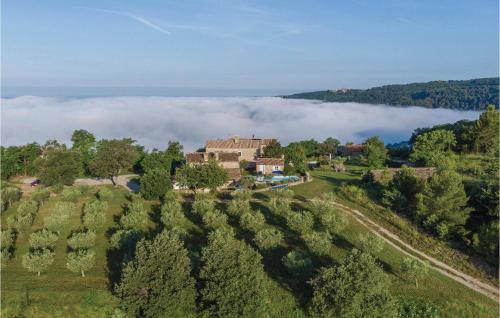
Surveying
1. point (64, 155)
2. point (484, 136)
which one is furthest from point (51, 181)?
point (484, 136)

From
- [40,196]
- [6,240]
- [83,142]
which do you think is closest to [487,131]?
[6,240]

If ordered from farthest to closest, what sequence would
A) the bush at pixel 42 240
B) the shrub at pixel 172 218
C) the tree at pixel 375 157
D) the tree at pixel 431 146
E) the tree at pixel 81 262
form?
the tree at pixel 375 157
the tree at pixel 431 146
the shrub at pixel 172 218
the bush at pixel 42 240
the tree at pixel 81 262

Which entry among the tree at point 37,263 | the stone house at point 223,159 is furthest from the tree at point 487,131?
the tree at point 37,263

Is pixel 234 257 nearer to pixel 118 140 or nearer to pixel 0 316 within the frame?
pixel 0 316

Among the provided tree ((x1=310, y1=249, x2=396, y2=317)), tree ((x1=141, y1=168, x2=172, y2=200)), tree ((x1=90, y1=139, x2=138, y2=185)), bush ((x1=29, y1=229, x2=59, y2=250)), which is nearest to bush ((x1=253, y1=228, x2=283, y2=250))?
tree ((x1=310, y1=249, x2=396, y2=317))

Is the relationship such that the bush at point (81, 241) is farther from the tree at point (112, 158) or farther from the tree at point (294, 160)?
the tree at point (294, 160)

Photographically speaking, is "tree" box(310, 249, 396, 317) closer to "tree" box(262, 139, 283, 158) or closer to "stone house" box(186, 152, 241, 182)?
"stone house" box(186, 152, 241, 182)
